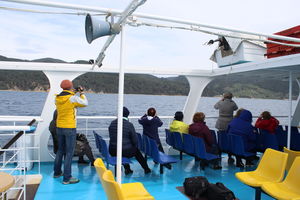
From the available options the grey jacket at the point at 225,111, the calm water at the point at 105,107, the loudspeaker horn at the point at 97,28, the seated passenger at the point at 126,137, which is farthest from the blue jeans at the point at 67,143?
the calm water at the point at 105,107

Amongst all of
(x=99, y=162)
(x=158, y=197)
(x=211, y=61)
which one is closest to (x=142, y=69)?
(x=211, y=61)

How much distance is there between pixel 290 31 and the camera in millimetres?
5020

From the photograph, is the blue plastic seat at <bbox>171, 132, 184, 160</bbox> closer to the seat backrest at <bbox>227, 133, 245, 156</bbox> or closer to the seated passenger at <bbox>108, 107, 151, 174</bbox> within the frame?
the seat backrest at <bbox>227, 133, 245, 156</bbox>

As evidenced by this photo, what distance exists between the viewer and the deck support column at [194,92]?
23.2ft

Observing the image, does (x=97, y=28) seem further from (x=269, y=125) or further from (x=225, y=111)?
(x=269, y=125)

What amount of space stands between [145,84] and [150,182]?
22.6 meters

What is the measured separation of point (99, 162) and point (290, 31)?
4.30 m

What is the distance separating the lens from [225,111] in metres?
6.61

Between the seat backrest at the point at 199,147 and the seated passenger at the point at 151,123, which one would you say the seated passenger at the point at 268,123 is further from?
the seated passenger at the point at 151,123

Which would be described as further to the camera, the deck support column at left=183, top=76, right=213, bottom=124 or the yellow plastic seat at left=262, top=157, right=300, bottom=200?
the deck support column at left=183, top=76, right=213, bottom=124

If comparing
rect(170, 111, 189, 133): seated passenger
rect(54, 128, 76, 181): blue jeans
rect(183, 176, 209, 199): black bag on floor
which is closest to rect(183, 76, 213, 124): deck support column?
rect(170, 111, 189, 133): seated passenger

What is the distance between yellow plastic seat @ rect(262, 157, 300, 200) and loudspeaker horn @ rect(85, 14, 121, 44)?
8.58ft

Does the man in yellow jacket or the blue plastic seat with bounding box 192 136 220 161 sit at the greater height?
the man in yellow jacket

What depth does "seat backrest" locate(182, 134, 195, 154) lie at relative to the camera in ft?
17.4
